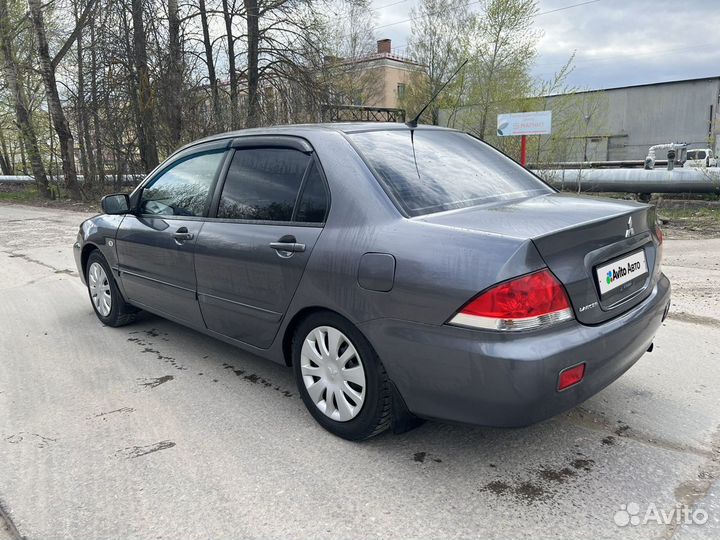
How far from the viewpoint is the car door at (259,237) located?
10.1ft

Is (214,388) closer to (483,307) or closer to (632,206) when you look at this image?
(483,307)

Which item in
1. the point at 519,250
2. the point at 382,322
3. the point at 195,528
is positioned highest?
the point at 519,250

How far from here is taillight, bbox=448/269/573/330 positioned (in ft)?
7.40

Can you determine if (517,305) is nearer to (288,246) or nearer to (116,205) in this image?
(288,246)

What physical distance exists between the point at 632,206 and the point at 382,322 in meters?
1.50

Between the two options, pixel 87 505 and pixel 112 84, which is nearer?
pixel 87 505

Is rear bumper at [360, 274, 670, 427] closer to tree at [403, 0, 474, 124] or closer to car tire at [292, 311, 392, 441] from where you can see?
car tire at [292, 311, 392, 441]

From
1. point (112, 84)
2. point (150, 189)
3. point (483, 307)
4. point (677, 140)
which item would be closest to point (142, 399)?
point (150, 189)

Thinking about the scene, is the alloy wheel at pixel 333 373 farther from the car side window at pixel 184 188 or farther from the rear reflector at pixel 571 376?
the car side window at pixel 184 188

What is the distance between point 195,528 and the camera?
2311mm

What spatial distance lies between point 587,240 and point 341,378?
1.37 meters

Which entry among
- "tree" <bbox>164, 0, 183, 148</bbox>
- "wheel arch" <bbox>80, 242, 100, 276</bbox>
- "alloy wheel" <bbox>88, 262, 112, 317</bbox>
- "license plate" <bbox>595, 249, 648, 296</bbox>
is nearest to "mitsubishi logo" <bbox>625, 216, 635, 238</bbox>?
"license plate" <bbox>595, 249, 648, 296</bbox>

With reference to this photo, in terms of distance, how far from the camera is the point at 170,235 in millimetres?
3990

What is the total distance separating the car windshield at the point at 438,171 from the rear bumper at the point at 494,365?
67cm
